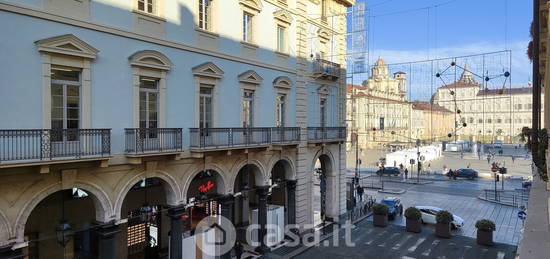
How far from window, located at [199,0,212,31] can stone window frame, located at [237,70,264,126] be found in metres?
2.64

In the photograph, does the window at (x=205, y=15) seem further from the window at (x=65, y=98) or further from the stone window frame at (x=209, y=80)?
the window at (x=65, y=98)

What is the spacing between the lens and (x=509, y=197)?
111ft

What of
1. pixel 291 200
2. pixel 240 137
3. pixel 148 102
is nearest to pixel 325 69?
pixel 291 200

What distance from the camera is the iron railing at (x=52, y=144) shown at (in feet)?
30.2

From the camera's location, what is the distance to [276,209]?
19438mm

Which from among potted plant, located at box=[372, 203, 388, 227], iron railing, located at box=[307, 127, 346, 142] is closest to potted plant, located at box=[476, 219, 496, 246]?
potted plant, located at box=[372, 203, 388, 227]

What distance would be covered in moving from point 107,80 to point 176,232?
6112mm

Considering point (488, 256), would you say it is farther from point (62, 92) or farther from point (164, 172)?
point (62, 92)

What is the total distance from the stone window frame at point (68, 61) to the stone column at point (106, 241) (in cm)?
320

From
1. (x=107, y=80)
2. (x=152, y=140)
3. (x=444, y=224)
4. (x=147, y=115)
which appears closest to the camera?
(x=107, y=80)

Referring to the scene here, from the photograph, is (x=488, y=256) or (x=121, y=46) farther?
(x=488, y=256)

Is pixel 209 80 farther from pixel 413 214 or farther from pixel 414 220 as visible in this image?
pixel 414 220

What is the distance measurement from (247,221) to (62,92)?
45.4ft

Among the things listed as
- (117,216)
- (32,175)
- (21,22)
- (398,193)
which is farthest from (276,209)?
(398,193)
